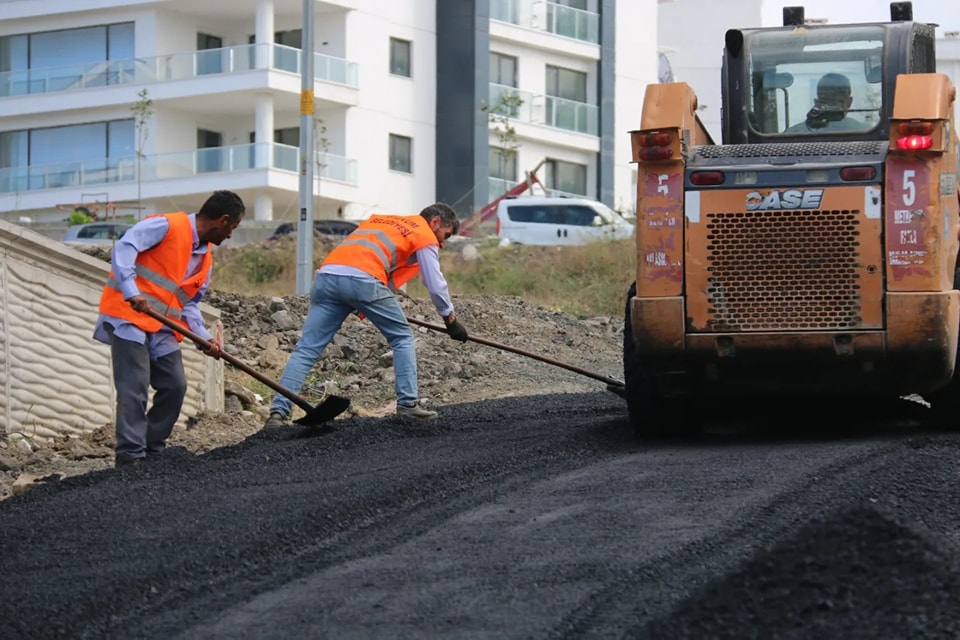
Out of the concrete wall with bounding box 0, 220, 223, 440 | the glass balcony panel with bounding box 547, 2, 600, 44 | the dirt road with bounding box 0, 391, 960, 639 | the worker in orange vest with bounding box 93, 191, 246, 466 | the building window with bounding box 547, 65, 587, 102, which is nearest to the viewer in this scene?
the dirt road with bounding box 0, 391, 960, 639

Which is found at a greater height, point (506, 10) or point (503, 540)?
point (506, 10)

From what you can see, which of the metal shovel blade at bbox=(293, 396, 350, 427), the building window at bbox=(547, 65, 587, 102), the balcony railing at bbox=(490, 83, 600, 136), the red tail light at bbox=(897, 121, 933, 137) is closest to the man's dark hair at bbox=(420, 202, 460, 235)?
the metal shovel blade at bbox=(293, 396, 350, 427)

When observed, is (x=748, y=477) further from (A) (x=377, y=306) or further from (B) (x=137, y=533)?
(A) (x=377, y=306)

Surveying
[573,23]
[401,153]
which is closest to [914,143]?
[401,153]

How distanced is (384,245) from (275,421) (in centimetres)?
147

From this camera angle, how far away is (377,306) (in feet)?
39.5

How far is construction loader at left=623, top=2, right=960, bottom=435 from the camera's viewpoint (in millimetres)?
9828

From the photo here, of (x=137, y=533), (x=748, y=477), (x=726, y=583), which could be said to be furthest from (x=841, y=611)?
(x=137, y=533)

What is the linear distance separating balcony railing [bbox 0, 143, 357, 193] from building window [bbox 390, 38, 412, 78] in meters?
3.19

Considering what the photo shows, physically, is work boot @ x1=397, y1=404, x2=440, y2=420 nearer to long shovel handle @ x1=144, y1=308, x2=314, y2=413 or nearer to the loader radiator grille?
long shovel handle @ x1=144, y1=308, x2=314, y2=413

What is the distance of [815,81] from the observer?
11.2 m

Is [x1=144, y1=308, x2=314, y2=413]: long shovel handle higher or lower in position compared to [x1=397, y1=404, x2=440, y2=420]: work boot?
higher

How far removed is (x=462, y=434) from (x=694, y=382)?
74.0 inches

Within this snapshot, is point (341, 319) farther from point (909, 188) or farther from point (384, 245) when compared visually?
point (909, 188)
